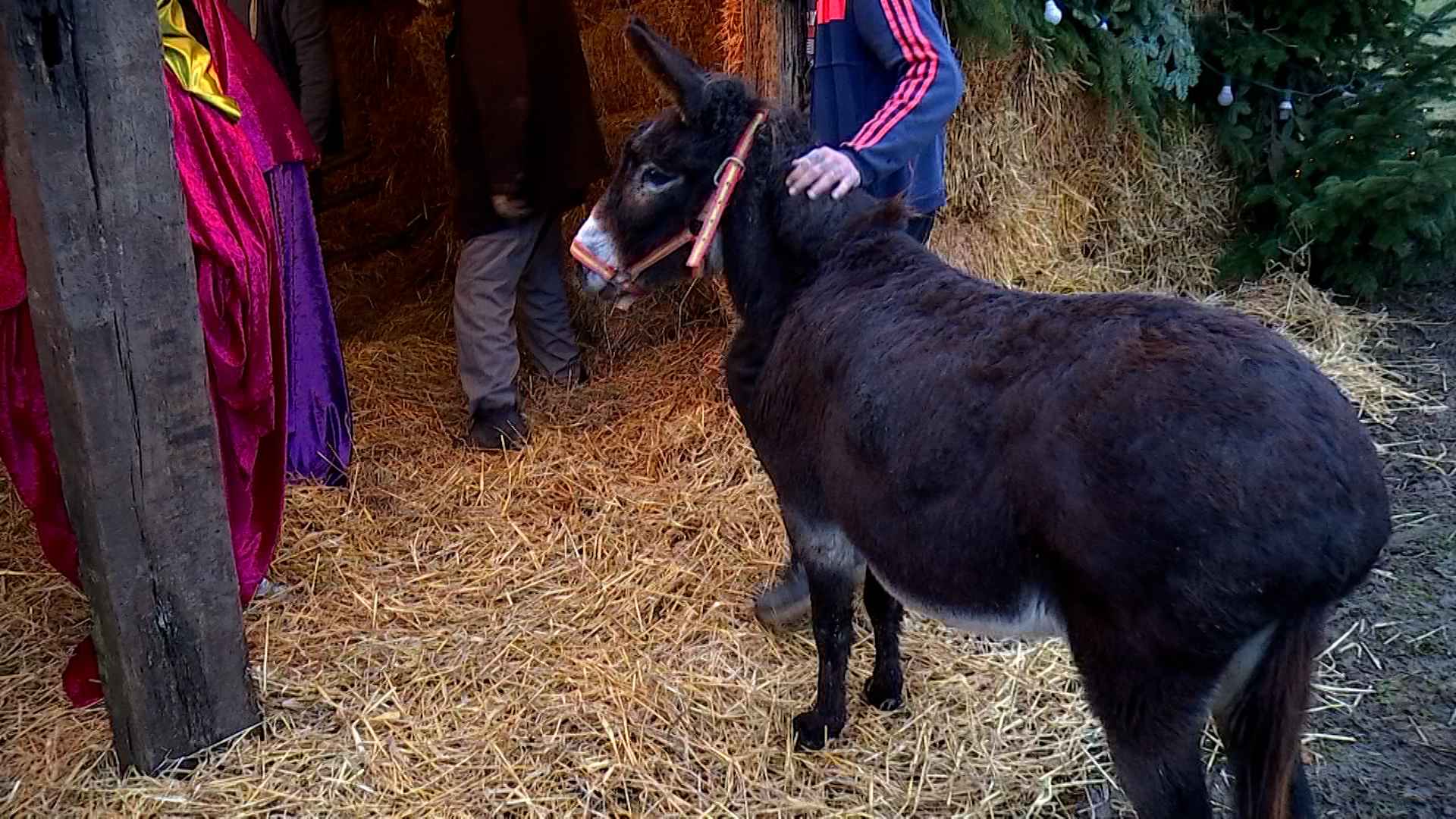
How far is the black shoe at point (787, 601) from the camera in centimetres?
335

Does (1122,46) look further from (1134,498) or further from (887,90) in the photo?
(1134,498)

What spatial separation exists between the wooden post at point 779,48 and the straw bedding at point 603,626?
3.45 ft

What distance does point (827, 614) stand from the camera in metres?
2.74

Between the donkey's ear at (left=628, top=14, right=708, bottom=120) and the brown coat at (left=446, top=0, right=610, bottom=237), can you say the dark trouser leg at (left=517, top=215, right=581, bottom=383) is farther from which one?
the donkey's ear at (left=628, top=14, right=708, bottom=120)

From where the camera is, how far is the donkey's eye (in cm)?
265

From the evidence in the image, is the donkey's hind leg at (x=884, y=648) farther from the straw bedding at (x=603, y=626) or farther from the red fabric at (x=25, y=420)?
the red fabric at (x=25, y=420)

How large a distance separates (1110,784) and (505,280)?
3093 millimetres

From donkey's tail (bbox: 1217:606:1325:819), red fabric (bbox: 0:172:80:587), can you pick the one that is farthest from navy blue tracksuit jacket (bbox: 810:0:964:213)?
red fabric (bbox: 0:172:80:587)

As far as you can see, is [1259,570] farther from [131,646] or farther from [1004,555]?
[131,646]

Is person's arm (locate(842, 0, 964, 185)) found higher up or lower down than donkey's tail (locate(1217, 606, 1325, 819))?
higher up

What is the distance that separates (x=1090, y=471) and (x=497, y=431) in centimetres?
334

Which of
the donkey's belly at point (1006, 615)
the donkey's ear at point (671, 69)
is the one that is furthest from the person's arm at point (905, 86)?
the donkey's belly at point (1006, 615)

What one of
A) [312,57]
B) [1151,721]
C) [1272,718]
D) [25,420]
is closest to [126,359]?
[25,420]

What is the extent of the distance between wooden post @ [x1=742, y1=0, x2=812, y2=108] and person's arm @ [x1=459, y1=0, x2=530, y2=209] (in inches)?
36.6
